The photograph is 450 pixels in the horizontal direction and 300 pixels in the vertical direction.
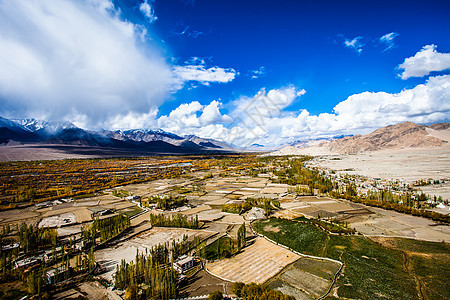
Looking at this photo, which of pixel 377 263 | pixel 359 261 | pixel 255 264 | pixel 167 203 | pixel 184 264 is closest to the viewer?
pixel 184 264

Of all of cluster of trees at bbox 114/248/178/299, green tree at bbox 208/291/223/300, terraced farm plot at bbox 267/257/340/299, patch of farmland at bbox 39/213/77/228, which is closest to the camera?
green tree at bbox 208/291/223/300

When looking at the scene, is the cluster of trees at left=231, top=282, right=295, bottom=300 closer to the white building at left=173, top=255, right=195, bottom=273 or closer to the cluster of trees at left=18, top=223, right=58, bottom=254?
the white building at left=173, top=255, right=195, bottom=273

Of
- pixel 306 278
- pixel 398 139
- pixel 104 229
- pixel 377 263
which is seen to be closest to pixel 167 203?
pixel 104 229

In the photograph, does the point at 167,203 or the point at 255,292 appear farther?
the point at 167,203

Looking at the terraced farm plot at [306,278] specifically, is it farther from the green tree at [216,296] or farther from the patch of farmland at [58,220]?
the patch of farmland at [58,220]

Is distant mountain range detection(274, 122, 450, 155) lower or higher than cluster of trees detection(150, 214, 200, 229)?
higher

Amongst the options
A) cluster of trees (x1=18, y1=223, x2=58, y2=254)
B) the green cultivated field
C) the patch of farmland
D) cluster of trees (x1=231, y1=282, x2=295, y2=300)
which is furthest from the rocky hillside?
cluster of trees (x1=18, y1=223, x2=58, y2=254)

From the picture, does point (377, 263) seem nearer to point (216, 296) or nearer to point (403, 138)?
point (216, 296)
